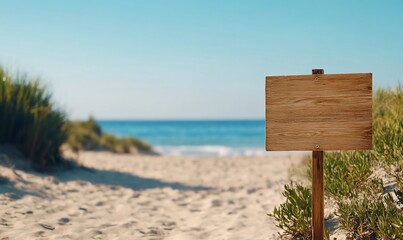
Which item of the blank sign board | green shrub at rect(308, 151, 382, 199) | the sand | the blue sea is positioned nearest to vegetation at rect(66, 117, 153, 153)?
the sand

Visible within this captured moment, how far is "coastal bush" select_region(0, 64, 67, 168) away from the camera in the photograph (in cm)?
810

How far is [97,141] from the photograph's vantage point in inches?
638

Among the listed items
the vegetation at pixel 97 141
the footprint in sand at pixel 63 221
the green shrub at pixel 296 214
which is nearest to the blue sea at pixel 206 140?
the vegetation at pixel 97 141

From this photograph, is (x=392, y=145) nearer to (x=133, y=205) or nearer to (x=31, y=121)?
(x=133, y=205)

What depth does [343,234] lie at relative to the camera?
3.92 m

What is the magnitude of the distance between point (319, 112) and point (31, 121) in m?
6.48

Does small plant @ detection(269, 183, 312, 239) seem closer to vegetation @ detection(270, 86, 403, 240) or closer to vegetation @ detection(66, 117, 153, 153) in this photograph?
vegetation @ detection(270, 86, 403, 240)

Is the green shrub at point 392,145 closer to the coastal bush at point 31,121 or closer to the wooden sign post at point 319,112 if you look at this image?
the wooden sign post at point 319,112

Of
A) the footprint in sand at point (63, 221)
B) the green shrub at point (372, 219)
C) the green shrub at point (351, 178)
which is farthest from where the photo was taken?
the footprint in sand at point (63, 221)

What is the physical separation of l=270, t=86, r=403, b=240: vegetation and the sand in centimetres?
58

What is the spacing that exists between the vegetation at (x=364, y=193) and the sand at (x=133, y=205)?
1.91ft

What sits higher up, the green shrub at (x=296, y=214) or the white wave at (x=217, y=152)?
the green shrub at (x=296, y=214)

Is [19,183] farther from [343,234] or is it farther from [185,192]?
[343,234]

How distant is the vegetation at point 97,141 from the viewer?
605 inches
